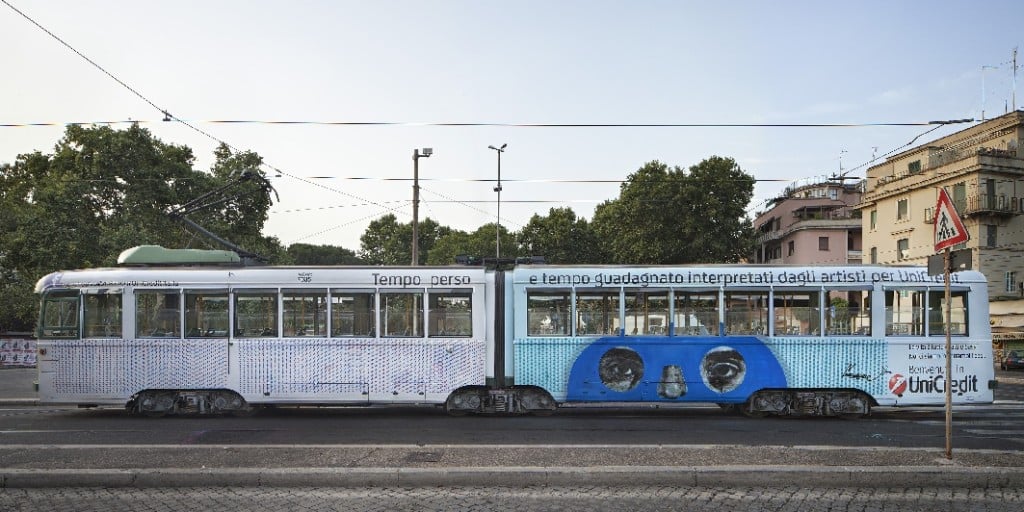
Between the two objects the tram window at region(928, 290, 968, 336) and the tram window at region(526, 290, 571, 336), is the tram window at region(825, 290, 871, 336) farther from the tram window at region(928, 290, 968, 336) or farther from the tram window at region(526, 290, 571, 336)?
the tram window at region(526, 290, 571, 336)

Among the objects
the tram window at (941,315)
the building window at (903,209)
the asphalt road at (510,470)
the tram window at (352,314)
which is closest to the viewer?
the asphalt road at (510,470)

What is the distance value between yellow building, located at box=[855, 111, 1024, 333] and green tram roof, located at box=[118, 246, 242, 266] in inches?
1406

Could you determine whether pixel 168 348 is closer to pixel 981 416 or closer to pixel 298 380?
pixel 298 380

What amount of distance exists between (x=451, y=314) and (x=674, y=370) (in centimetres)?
433

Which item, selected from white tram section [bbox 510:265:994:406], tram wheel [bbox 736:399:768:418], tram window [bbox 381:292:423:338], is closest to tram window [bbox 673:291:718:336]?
white tram section [bbox 510:265:994:406]

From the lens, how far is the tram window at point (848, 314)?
1398 cm

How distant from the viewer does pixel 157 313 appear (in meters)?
14.4

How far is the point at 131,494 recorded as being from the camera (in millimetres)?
7906

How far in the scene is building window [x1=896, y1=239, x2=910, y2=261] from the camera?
150 ft

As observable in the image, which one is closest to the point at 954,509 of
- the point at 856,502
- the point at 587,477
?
the point at 856,502

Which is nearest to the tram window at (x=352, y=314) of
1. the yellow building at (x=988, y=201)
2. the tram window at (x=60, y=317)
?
the tram window at (x=60, y=317)

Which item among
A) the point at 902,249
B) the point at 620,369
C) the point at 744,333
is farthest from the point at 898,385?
the point at 902,249

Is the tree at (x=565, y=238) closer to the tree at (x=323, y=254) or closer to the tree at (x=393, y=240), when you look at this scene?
the tree at (x=393, y=240)

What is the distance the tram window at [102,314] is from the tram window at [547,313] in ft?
26.1
